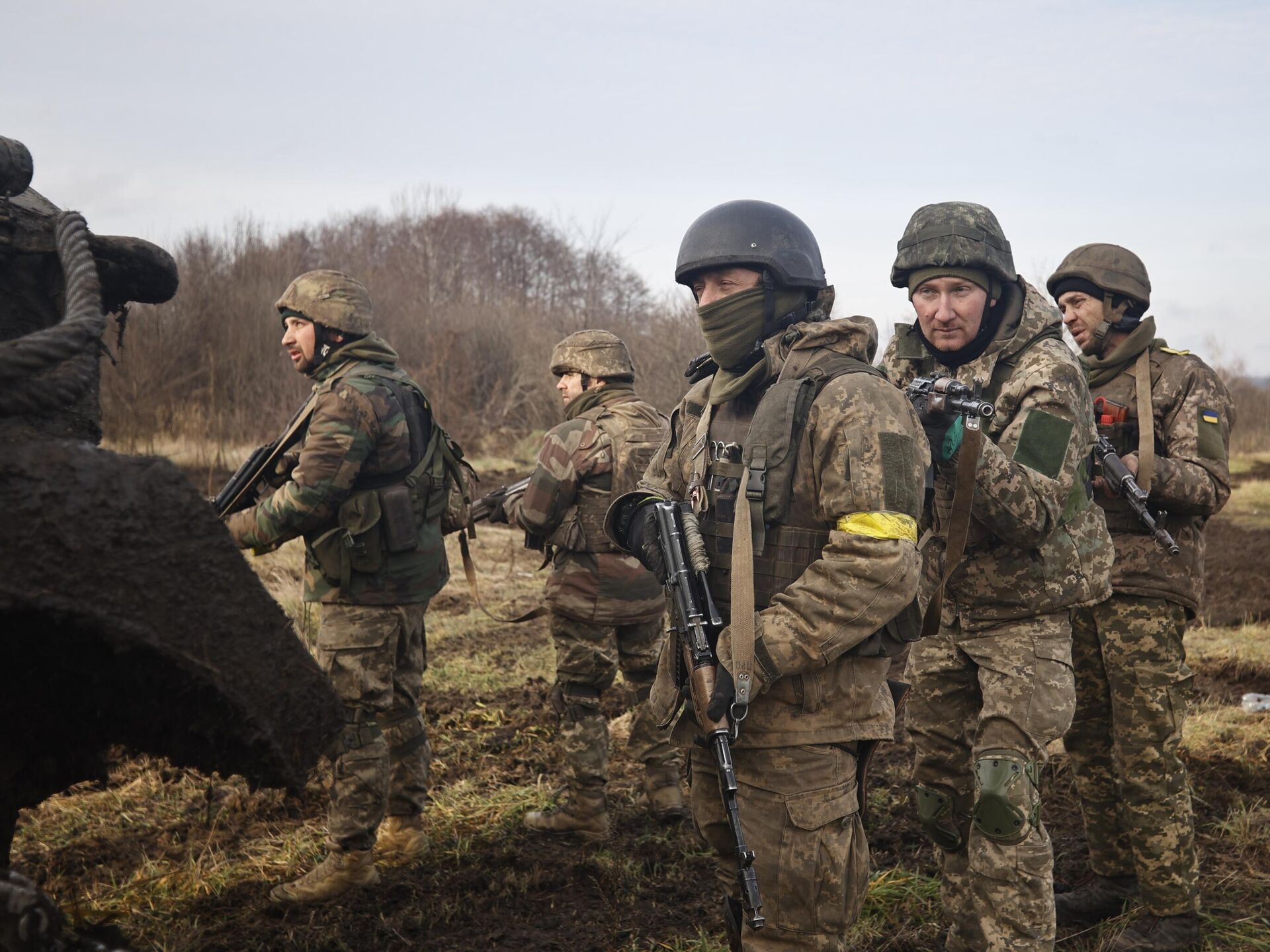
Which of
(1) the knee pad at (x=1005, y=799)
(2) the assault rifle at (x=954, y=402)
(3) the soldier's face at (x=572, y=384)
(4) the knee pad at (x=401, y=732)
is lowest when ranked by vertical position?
(4) the knee pad at (x=401, y=732)

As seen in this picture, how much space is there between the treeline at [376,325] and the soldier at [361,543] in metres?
12.8

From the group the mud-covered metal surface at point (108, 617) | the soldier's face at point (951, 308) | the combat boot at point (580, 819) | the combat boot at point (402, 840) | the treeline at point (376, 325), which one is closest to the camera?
the mud-covered metal surface at point (108, 617)

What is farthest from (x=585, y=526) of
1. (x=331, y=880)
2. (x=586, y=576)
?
(x=331, y=880)

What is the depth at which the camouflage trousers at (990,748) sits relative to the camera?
334 cm

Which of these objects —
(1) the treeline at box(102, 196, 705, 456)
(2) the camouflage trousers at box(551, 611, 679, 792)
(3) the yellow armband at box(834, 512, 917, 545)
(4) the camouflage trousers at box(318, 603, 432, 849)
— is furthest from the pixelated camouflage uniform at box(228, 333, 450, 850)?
(1) the treeline at box(102, 196, 705, 456)

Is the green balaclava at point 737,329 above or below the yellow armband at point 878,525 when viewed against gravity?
above

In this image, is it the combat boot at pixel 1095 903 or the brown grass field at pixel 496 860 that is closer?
the brown grass field at pixel 496 860

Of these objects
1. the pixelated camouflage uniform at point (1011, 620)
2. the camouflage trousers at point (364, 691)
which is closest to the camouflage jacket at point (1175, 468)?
the pixelated camouflage uniform at point (1011, 620)

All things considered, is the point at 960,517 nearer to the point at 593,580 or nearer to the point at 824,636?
the point at 824,636

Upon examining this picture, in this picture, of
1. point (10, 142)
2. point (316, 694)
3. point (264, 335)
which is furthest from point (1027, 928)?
point (264, 335)

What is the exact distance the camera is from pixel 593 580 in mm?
5418

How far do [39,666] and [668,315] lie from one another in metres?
18.0

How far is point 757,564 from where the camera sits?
2986mm

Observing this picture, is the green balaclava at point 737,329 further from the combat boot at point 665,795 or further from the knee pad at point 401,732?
the combat boot at point 665,795
